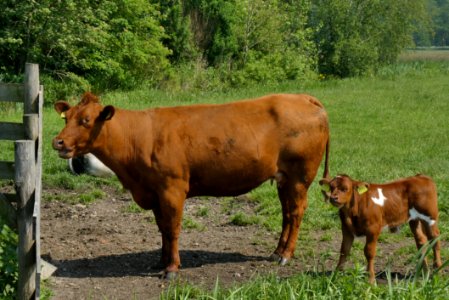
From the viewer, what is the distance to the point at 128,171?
7.58 meters

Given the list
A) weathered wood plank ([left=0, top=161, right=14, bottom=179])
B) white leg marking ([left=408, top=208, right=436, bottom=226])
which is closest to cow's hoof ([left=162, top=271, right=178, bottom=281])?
weathered wood plank ([left=0, top=161, right=14, bottom=179])

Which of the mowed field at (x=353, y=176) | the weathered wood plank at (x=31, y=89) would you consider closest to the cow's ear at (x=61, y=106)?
the weathered wood plank at (x=31, y=89)

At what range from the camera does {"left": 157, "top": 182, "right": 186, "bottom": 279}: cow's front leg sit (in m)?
7.47

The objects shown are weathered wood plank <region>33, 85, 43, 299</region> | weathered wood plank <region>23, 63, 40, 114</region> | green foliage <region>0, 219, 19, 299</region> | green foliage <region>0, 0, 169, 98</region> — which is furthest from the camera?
green foliage <region>0, 0, 169, 98</region>

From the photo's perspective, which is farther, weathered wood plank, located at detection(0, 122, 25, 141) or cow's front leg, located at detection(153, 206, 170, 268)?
cow's front leg, located at detection(153, 206, 170, 268)

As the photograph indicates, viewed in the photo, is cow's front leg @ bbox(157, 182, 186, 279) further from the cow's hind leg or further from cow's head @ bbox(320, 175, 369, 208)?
cow's head @ bbox(320, 175, 369, 208)

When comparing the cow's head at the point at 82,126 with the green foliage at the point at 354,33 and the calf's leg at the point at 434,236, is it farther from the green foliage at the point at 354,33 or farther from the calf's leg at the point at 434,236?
the green foliage at the point at 354,33

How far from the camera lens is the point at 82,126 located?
7312mm

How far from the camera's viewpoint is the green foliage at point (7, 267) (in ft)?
20.8

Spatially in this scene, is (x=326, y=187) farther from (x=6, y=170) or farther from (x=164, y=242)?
(x=6, y=170)

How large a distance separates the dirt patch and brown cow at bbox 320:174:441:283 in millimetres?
440

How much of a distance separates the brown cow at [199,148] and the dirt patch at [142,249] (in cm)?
30

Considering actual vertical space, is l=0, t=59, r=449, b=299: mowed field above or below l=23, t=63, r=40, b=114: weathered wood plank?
below

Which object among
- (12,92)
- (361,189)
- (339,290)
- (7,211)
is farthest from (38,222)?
(361,189)
